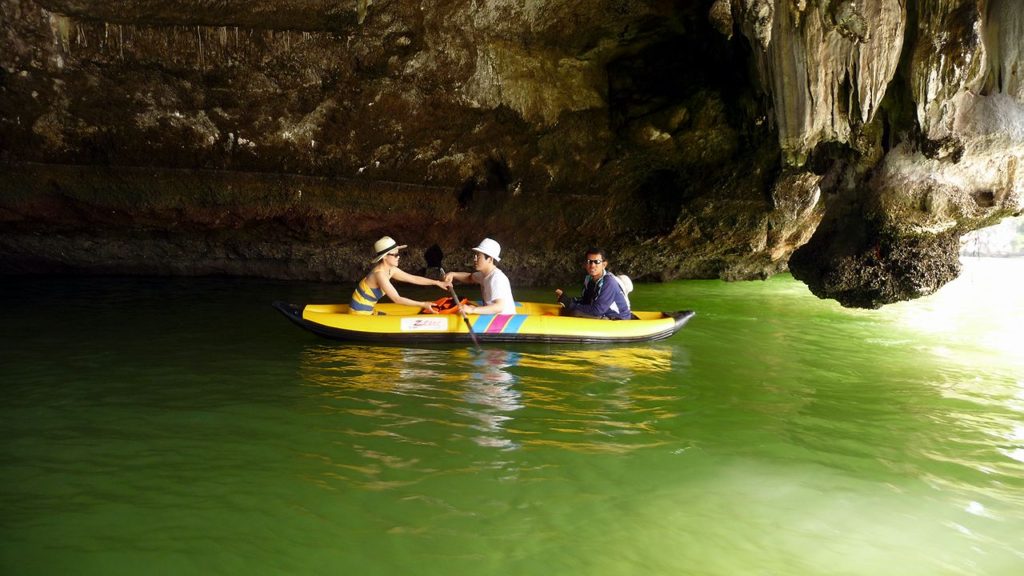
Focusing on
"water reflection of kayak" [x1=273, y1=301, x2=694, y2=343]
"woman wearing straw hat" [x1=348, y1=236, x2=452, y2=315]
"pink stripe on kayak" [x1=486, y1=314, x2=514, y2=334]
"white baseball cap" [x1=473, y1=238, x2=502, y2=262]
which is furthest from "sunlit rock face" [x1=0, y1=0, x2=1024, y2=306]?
"pink stripe on kayak" [x1=486, y1=314, x2=514, y2=334]

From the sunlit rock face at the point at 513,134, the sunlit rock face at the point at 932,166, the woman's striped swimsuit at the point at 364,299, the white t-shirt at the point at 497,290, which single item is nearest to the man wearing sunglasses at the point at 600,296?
the white t-shirt at the point at 497,290

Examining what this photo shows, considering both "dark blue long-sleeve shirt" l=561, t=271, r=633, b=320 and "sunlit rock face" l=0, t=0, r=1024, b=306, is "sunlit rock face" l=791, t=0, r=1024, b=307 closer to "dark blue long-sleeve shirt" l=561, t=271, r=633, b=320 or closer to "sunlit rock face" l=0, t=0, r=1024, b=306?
"sunlit rock face" l=0, t=0, r=1024, b=306

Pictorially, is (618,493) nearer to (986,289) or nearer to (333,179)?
(333,179)

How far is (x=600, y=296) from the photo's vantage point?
8.09 meters

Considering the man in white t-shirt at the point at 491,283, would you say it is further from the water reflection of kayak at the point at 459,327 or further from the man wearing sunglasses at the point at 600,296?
the man wearing sunglasses at the point at 600,296

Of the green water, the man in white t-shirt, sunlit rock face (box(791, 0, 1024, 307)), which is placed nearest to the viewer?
the green water

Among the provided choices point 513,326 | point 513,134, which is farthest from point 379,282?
point 513,134

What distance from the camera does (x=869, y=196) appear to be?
8.51 metres

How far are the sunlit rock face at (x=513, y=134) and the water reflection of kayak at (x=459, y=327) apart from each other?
2750mm

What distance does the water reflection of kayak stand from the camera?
7555mm

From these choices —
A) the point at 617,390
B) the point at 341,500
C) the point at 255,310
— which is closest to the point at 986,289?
the point at 617,390

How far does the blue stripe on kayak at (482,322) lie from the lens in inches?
303

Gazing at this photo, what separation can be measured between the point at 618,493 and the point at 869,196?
19.9 ft

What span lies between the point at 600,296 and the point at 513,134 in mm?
4239
